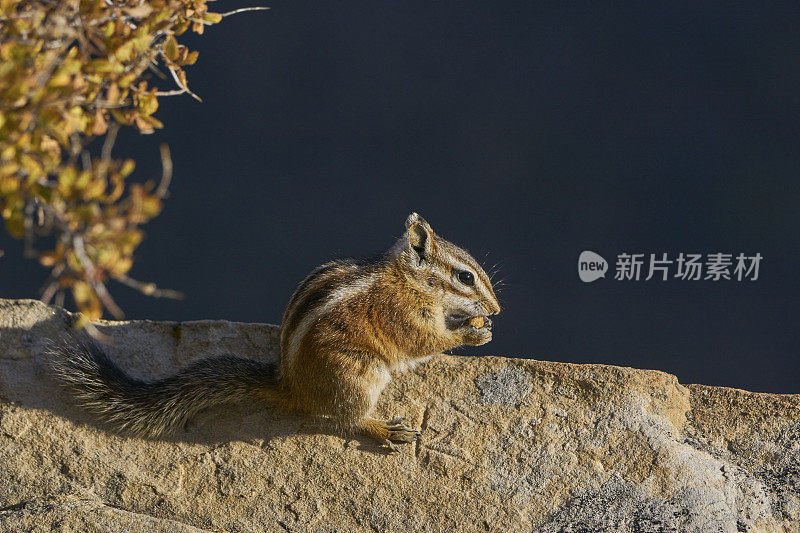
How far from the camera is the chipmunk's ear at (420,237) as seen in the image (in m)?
3.97

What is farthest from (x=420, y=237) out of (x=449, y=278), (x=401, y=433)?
(x=401, y=433)

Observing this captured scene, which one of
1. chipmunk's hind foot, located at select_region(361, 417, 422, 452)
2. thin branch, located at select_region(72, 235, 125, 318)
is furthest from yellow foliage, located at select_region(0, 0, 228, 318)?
chipmunk's hind foot, located at select_region(361, 417, 422, 452)

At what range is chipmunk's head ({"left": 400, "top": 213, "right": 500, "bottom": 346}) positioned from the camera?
3.99 m

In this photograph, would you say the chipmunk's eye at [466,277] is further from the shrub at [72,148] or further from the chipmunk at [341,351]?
the shrub at [72,148]

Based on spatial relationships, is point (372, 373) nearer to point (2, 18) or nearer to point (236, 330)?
point (236, 330)

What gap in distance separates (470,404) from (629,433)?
677 mm

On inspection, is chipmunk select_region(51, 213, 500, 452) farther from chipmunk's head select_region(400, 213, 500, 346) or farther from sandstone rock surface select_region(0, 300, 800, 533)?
sandstone rock surface select_region(0, 300, 800, 533)

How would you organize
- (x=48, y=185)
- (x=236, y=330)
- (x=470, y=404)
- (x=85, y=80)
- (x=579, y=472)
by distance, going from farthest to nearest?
(x=236, y=330)
(x=470, y=404)
(x=579, y=472)
(x=85, y=80)
(x=48, y=185)

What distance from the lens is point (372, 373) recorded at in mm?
3764

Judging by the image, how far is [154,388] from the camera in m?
3.85

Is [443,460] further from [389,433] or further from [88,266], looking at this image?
[88,266]

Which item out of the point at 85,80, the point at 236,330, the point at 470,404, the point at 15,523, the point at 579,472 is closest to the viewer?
the point at 85,80

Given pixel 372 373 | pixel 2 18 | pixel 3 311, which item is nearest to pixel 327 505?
pixel 372 373

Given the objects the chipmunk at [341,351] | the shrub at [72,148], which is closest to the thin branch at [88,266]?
the shrub at [72,148]
